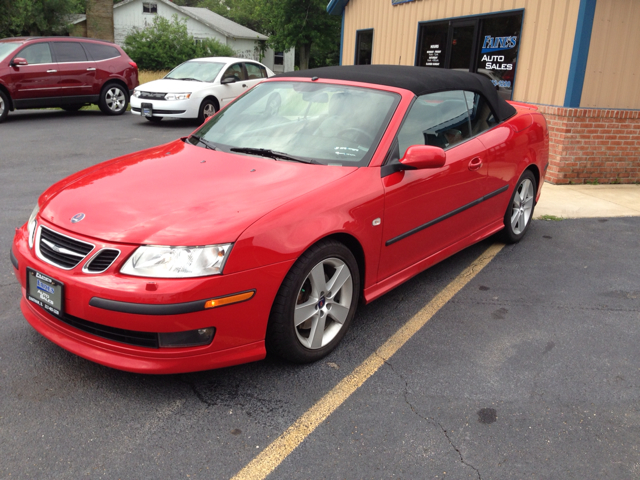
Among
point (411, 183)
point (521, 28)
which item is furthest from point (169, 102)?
point (411, 183)

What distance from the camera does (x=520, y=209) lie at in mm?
5484

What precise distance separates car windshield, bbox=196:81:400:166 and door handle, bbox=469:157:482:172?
2.88 ft

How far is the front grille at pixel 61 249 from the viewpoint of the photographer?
9.12 feet

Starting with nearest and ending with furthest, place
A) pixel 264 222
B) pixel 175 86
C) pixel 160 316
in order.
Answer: pixel 160 316 → pixel 264 222 → pixel 175 86

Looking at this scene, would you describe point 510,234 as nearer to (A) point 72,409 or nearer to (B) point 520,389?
(B) point 520,389

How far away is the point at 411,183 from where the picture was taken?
12.1 ft

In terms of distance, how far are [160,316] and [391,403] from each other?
1.26m

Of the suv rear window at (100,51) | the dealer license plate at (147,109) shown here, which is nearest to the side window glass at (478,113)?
the dealer license plate at (147,109)

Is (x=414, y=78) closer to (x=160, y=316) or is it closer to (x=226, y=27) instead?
(x=160, y=316)

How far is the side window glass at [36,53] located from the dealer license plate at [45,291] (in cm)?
1145

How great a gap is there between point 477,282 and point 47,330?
317 cm

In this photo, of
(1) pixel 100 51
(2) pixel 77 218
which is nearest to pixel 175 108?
(1) pixel 100 51

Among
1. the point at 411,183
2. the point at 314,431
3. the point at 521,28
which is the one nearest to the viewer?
the point at 314,431

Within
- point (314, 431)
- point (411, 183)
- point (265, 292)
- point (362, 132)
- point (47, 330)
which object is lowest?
point (314, 431)
